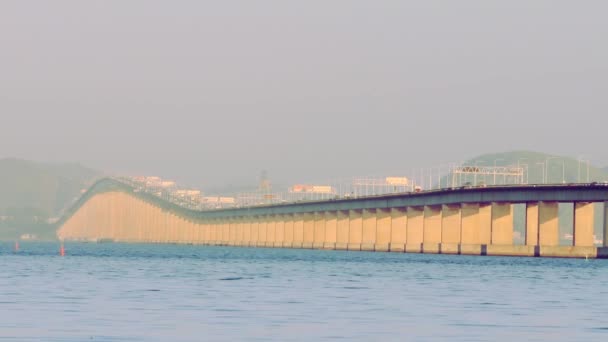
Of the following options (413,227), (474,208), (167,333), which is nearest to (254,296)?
(167,333)

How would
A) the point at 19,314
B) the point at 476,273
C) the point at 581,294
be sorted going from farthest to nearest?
the point at 476,273 < the point at 581,294 < the point at 19,314

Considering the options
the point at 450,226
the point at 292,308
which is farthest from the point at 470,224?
the point at 292,308

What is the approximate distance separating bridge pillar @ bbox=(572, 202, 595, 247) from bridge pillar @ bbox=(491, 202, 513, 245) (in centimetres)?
906

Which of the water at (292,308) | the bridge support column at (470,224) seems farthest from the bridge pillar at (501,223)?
the water at (292,308)

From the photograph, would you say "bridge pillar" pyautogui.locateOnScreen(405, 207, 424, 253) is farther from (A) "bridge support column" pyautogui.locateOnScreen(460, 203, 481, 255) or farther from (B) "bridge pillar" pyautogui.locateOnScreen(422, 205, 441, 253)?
(A) "bridge support column" pyautogui.locateOnScreen(460, 203, 481, 255)

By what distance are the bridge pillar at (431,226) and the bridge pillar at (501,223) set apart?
14686 millimetres

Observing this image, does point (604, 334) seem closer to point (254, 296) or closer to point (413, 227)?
point (254, 296)

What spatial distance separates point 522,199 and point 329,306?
352ft

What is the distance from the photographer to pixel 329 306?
182ft

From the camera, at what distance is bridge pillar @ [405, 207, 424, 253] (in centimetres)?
19225

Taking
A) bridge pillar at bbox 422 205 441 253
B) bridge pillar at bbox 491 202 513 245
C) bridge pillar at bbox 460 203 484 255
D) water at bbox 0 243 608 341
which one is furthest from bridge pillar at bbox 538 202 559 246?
water at bbox 0 243 608 341

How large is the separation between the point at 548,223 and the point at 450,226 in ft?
61.9

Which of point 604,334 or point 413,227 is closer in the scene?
point 604,334

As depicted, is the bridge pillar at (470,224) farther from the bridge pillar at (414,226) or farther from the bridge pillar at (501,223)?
Answer: the bridge pillar at (414,226)
